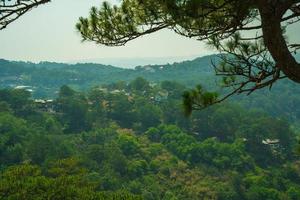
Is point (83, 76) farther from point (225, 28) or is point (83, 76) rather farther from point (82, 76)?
point (225, 28)

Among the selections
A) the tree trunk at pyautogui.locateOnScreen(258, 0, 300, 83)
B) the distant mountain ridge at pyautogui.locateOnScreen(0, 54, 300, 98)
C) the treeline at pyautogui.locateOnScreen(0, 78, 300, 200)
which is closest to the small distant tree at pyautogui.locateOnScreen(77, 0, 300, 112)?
the tree trunk at pyautogui.locateOnScreen(258, 0, 300, 83)

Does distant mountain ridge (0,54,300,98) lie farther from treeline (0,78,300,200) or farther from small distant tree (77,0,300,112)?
small distant tree (77,0,300,112)

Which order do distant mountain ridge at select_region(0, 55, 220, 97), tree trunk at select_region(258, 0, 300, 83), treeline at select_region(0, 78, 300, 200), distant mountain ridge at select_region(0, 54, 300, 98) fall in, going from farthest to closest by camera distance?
1. distant mountain ridge at select_region(0, 55, 220, 97)
2. distant mountain ridge at select_region(0, 54, 300, 98)
3. treeline at select_region(0, 78, 300, 200)
4. tree trunk at select_region(258, 0, 300, 83)

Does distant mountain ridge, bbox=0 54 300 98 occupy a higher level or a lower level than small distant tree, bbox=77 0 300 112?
lower

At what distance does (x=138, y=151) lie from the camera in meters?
42.2

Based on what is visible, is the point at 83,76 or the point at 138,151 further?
the point at 83,76

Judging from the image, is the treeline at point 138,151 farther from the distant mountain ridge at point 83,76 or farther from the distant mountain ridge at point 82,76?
the distant mountain ridge at point 82,76

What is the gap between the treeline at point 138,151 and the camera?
2361 cm

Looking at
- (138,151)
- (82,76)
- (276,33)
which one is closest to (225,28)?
(276,33)

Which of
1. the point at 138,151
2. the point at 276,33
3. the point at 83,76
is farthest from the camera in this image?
the point at 83,76

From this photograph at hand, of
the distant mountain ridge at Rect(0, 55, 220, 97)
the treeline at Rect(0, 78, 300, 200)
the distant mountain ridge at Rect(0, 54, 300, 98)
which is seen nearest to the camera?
the treeline at Rect(0, 78, 300, 200)

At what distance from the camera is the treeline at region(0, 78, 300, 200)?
23.6 meters

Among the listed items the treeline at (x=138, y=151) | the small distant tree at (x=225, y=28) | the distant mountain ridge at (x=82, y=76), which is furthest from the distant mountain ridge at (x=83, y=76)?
the small distant tree at (x=225, y=28)

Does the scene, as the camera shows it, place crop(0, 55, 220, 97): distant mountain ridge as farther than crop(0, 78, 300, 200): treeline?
Yes
